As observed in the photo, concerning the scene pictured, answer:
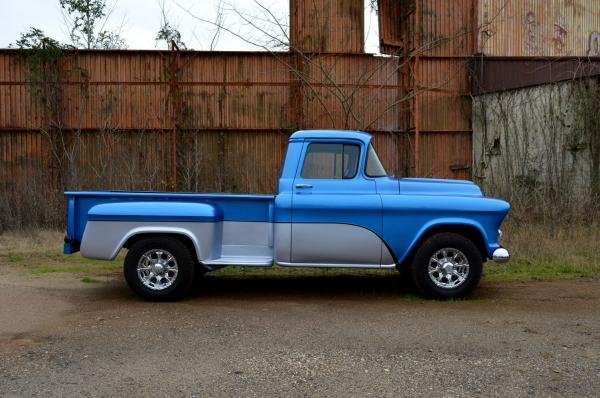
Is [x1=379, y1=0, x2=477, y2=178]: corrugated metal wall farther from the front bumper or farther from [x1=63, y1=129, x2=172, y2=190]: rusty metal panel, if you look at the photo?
the front bumper

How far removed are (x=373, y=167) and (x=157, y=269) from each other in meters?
3.03

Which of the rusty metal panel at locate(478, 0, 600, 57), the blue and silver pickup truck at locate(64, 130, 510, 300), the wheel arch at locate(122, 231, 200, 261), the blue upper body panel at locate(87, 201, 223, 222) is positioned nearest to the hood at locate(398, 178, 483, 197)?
the blue and silver pickup truck at locate(64, 130, 510, 300)

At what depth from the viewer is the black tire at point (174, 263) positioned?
287 inches

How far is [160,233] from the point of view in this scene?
7320 mm

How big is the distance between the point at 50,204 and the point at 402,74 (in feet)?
36.2

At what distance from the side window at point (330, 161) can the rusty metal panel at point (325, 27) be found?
11006 millimetres

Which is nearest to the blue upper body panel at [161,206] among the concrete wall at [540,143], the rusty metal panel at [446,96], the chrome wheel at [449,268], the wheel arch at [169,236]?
the wheel arch at [169,236]

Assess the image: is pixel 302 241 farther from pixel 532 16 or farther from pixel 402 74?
pixel 532 16

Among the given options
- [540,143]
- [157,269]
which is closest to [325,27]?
[540,143]

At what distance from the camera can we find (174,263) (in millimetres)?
7383

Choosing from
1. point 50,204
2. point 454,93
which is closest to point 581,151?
point 454,93

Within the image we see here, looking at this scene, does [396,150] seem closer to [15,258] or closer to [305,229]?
[15,258]

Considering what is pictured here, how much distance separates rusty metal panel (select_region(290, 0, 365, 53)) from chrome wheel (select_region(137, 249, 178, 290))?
39.2ft

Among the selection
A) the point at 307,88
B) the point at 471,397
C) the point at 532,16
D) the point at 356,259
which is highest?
the point at 532,16
